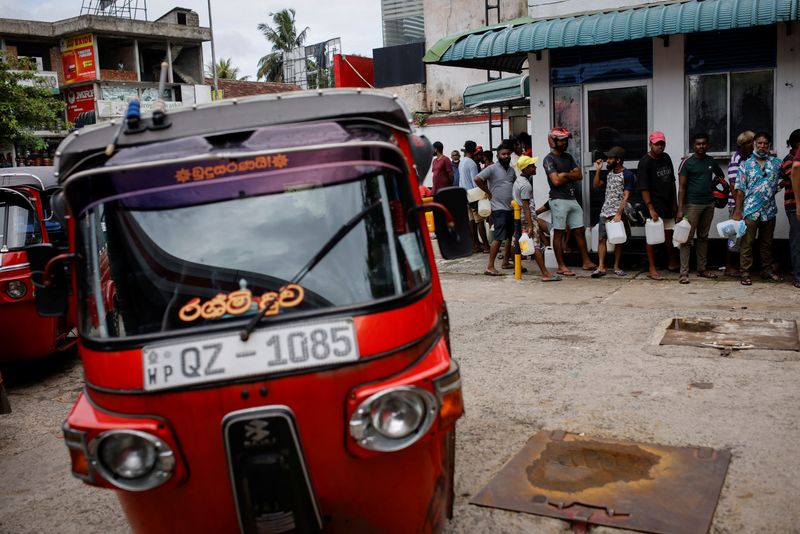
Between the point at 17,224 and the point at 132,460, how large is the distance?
6001mm

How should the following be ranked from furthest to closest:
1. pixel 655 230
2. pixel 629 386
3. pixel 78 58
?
pixel 78 58
pixel 655 230
pixel 629 386

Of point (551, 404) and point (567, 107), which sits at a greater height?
point (567, 107)

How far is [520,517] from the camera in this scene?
4.30 meters

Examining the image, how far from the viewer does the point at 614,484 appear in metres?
4.57

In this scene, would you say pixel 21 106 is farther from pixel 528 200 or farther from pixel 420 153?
pixel 420 153

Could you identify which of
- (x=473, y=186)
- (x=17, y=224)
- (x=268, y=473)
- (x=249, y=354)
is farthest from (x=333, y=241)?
(x=473, y=186)

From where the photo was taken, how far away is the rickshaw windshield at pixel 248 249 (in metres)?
3.24

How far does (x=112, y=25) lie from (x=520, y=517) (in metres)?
43.5

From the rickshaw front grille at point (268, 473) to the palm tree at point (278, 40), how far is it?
2184 inches

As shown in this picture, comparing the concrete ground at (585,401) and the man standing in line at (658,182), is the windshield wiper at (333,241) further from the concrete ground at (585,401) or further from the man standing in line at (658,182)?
the man standing in line at (658,182)

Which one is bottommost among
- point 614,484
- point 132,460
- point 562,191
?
point 614,484

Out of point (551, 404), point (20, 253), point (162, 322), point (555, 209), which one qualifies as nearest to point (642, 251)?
point (555, 209)

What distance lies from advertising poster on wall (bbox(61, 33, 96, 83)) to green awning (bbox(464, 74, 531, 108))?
29.5 m

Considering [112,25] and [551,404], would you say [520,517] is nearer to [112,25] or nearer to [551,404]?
[551,404]
